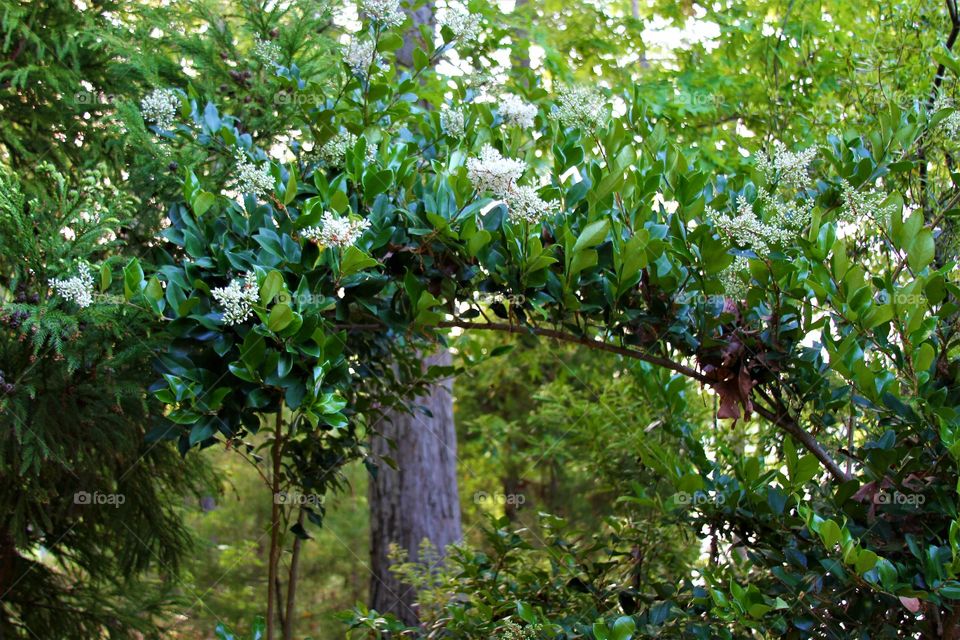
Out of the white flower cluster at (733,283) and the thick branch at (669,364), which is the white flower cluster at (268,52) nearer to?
the thick branch at (669,364)

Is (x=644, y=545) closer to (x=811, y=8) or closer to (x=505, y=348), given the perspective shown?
(x=505, y=348)

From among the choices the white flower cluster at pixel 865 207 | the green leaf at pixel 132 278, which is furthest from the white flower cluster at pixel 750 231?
the green leaf at pixel 132 278

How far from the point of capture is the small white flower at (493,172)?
2070 mm

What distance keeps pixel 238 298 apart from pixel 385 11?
3.52ft

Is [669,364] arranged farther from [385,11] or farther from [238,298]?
[385,11]

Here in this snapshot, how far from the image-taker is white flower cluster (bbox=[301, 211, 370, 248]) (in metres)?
1.89

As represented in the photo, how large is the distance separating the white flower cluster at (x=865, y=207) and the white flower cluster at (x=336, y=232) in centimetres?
119

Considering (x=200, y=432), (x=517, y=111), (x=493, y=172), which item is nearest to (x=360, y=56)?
(x=517, y=111)

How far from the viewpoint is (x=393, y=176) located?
7.31ft

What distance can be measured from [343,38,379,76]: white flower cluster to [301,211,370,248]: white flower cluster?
816 millimetres

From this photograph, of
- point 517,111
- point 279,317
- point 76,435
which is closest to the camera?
point 279,317

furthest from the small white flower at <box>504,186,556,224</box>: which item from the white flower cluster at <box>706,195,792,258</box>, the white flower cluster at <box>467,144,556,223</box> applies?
the white flower cluster at <box>706,195,792,258</box>

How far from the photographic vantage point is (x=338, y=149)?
244 cm

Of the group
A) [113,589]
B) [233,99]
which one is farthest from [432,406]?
[233,99]
